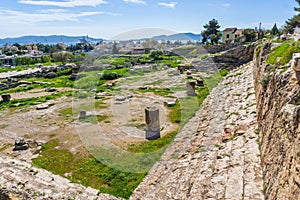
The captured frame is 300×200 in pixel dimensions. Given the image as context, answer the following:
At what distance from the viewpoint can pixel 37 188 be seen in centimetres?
589

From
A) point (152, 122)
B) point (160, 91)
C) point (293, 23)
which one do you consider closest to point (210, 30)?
point (293, 23)

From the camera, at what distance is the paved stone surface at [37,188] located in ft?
18.1

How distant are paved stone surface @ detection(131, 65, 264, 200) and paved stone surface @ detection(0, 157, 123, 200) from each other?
1.47 meters

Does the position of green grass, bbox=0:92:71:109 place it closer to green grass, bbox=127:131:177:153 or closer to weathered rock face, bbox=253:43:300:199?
green grass, bbox=127:131:177:153

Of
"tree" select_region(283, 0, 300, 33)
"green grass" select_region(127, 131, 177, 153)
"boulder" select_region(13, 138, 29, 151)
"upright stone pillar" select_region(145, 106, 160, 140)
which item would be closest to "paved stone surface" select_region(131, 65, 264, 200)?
"green grass" select_region(127, 131, 177, 153)

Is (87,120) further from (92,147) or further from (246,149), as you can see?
(246,149)

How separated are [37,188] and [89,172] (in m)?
2.38

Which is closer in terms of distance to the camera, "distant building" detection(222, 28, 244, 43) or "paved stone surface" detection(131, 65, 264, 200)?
"paved stone surface" detection(131, 65, 264, 200)

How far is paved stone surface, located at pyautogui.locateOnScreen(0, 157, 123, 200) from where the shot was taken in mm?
5523

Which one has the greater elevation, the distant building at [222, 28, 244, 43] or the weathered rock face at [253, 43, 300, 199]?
the distant building at [222, 28, 244, 43]

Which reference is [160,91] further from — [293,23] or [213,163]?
[293,23]

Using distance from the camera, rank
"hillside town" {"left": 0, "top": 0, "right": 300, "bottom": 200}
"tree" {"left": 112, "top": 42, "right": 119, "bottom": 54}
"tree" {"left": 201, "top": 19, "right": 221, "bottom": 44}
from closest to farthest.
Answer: "hillside town" {"left": 0, "top": 0, "right": 300, "bottom": 200}, "tree" {"left": 201, "top": 19, "right": 221, "bottom": 44}, "tree" {"left": 112, "top": 42, "right": 119, "bottom": 54}

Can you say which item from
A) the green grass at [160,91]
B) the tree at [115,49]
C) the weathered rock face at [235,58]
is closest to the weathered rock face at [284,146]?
the green grass at [160,91]

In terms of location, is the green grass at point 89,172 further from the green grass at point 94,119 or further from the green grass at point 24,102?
the green grass at point 24,102
